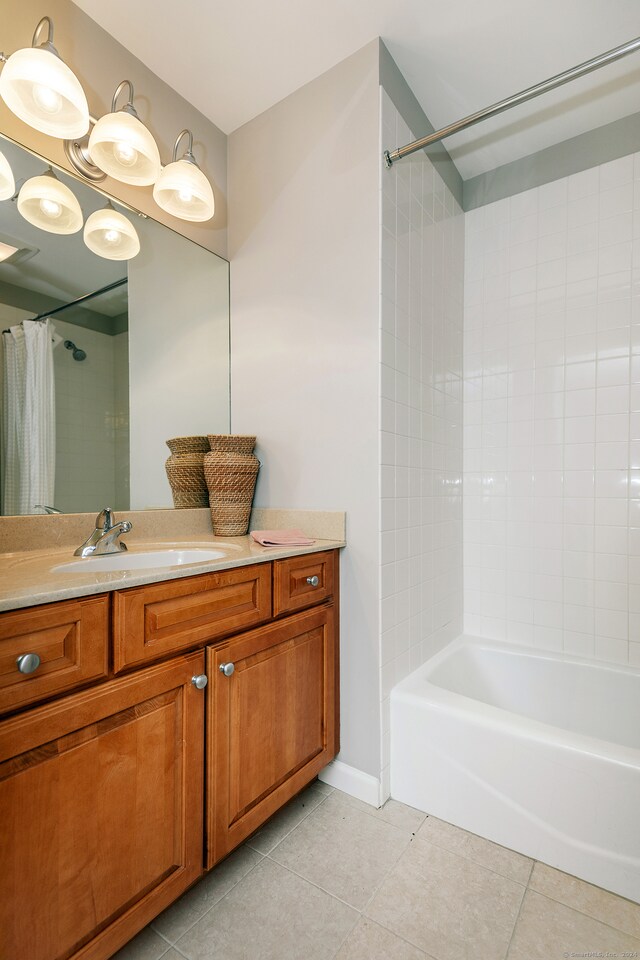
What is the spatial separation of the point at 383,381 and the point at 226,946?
153 cm

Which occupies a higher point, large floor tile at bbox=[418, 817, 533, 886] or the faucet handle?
the faucet handle

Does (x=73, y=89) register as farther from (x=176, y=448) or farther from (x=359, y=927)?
(x=359, y=927)

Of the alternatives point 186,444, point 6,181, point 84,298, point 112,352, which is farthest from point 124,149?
point 186,444

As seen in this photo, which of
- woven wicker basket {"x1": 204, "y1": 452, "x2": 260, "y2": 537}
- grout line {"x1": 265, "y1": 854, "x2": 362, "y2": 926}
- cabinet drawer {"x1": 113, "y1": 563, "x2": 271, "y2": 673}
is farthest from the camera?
woven wicker basket {"x1": 204, "y1": 452, "x2": 260, "y2": 537}

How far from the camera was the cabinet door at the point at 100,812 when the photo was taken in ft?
2.52

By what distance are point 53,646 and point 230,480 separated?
37.9 inches

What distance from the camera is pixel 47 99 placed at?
1232mm

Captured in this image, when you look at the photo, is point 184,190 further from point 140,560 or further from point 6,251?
point 140,560

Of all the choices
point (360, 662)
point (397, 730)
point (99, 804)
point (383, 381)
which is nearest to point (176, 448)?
point (383, 381)

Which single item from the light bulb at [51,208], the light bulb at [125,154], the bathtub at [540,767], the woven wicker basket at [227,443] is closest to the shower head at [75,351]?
the light bulb at [51,208]

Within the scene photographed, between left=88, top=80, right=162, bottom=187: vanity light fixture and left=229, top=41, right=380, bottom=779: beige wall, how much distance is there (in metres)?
0.51

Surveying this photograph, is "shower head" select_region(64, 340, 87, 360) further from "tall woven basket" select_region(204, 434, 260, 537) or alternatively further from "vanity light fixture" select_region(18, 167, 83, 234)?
"tall woven basket" select_region(204, 434, 260, 537)

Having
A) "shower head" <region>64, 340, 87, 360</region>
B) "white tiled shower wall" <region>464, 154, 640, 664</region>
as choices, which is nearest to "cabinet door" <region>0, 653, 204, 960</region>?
"shower head" <region>64, 340, 87, 360</region>

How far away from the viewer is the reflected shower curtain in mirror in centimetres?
129
